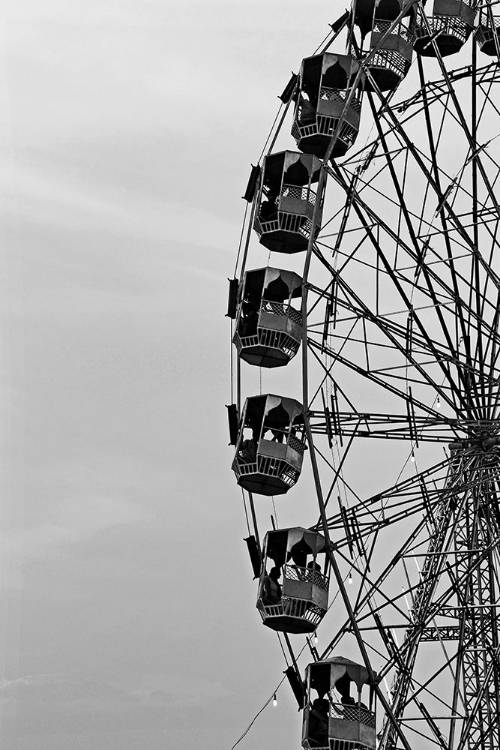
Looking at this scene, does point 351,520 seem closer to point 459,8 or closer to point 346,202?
point 346,202

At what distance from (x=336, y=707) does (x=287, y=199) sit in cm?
940

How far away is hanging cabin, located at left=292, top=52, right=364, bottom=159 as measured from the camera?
29.9m

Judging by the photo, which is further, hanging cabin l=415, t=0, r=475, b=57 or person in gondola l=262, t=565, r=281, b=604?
hanging cabin l=415, t=0, r=475, b=57

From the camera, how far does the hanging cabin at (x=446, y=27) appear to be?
30969 millimetres

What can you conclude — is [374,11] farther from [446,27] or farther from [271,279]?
[271,279]

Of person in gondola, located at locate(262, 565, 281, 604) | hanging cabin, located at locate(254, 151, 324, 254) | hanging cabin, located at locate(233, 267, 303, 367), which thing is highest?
hanging cabin, located at locate(254, 151, 324, 254)

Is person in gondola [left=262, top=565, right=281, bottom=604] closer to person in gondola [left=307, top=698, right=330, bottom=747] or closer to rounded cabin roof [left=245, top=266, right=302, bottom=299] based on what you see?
person in gondola [left=307, top=698, right=330, bottom=747]

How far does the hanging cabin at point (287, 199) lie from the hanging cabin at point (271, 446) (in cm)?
316

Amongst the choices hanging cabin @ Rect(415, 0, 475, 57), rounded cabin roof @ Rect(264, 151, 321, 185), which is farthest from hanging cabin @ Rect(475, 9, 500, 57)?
rounded cabin roof @ Rect(264, 151, 321, 185)

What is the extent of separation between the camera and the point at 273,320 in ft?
96.3

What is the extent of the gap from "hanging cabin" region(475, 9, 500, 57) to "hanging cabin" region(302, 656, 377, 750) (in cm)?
1217

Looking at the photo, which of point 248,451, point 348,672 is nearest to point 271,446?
point 248,451

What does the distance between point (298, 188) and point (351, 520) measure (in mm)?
6507

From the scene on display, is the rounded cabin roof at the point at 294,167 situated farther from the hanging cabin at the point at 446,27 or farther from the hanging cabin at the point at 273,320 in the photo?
the hanging cabin at the point at 446,27
